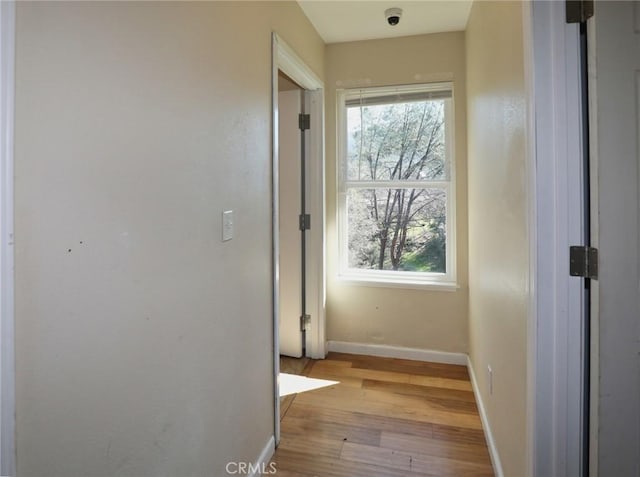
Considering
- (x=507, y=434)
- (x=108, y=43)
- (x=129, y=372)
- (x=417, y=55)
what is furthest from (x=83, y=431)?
(x=417, y=55)

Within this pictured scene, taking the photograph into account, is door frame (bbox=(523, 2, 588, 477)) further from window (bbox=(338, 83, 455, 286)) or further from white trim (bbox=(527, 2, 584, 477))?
window (bbox=(338, 83, 455, 286))

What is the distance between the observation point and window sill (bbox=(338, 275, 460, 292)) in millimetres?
2885

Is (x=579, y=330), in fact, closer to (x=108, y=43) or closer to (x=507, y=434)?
(x=507, y=434)

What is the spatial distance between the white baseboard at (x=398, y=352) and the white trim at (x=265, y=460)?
1284 mm

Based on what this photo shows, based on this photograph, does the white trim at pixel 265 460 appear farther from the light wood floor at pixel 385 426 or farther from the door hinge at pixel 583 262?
the door hinge at pixel 583 262

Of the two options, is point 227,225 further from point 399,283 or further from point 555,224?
point 399,283

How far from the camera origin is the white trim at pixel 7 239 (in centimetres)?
66

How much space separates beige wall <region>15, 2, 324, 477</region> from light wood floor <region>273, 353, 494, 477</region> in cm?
41

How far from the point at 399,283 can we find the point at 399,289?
5 cm

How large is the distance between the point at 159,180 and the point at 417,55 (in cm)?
246

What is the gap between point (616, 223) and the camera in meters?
1.06

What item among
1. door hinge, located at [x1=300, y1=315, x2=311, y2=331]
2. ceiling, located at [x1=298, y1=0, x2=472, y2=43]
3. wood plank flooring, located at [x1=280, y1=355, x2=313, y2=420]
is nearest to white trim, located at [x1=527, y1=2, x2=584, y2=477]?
ceiling, located at [x1=298, y1=0, x2=472, y2=43]

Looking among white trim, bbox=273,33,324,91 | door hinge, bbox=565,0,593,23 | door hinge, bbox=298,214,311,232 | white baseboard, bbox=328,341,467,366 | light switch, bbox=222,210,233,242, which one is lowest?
white baseboard, bbox=328,341,467,366

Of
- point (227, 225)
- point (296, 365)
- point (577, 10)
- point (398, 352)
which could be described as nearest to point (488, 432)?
point (398, 352)
